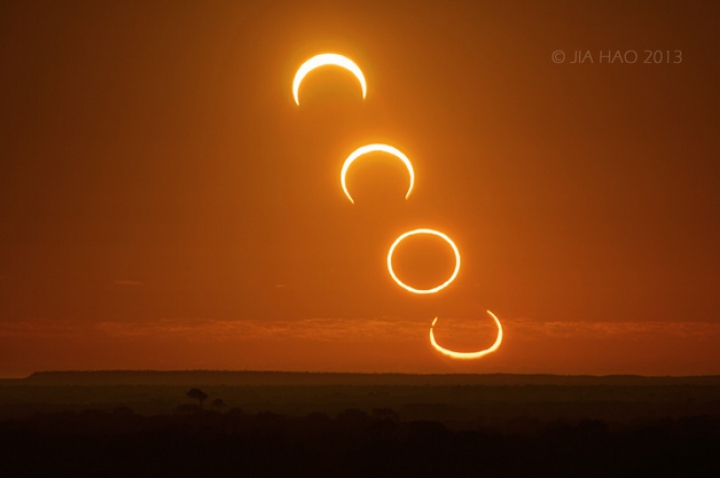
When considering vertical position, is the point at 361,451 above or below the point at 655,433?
below

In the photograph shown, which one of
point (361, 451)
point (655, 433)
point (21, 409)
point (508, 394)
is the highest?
point (508, 394)

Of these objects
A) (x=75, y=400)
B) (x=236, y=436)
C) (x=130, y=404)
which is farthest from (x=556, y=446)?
(x=75, y=400)

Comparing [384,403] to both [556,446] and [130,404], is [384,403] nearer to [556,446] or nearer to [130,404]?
[130,404]

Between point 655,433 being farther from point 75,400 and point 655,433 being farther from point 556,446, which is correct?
point 75,400

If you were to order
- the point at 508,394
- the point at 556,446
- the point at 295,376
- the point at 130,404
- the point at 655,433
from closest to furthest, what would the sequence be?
the point at 556,446 < the point at 655,433 < the point at 130,404 < the point at 508,394 < the point at 295,376

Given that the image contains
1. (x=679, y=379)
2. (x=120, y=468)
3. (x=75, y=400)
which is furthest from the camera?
(x=679, y=379)

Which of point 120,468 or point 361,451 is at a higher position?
point 361,451

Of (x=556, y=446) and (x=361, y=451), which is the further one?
(x=556, y=446)

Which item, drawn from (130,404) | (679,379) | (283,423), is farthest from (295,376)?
(283,423)

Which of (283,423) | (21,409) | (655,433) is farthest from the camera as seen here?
(21,409)
